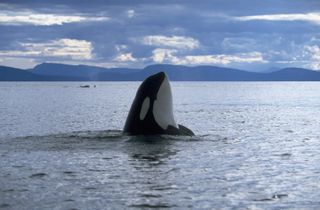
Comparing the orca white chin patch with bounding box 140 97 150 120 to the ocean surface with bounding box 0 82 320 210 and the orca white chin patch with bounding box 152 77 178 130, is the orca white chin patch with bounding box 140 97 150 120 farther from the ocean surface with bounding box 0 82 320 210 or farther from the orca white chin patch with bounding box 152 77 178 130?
the ocean surface with bounding box 0 82 320 210

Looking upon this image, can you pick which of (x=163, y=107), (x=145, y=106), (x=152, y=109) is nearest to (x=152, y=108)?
(x=152, y=109)

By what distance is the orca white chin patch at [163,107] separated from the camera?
2491 centimetres

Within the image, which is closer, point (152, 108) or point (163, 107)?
point (152, 108)

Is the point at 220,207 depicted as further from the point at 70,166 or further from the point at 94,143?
the point at 94,143

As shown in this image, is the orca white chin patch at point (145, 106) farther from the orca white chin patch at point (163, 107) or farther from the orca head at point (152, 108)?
the orca white chin patch at point (163, 107)

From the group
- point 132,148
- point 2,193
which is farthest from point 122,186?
point 132,148

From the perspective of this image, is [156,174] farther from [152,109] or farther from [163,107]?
[163,107]

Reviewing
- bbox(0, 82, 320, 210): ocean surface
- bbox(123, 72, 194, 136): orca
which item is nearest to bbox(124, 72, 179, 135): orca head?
bbox(123, 72, 194, 136): orca

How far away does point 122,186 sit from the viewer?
15992 millimetres

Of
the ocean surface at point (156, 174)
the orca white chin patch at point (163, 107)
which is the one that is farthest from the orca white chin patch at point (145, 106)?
the ocean surface at point (156, 174)

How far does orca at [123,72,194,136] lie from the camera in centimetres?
2480

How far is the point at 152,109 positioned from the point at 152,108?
4 cm

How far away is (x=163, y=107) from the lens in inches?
985

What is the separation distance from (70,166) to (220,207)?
736cm
